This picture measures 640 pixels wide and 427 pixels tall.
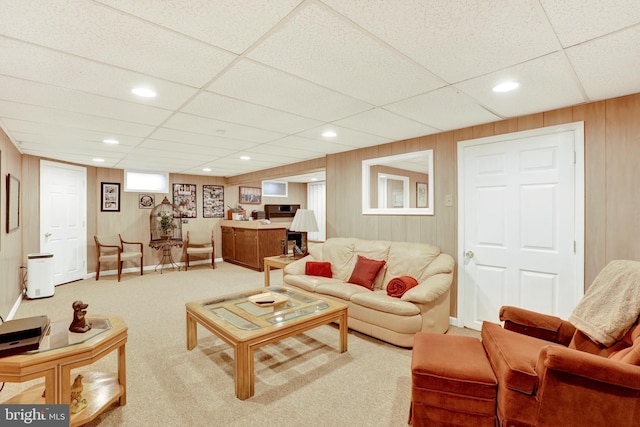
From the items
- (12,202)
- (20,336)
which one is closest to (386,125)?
(20,336)

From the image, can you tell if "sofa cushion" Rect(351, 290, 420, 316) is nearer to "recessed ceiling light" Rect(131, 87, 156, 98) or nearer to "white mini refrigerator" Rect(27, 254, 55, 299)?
"recessed ceiling light" Rect(131, 87, 156, 98)

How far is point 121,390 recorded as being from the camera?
2.02m

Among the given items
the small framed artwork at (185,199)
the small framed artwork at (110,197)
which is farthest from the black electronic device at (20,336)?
the small framed artwork at (185,199)

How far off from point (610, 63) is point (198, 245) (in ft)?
24.4

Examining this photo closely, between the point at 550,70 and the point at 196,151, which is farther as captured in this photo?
the point at 196,151

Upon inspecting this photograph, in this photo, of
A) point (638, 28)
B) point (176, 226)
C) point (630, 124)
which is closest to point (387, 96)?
point (638, 28)

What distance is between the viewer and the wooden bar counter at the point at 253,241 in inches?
A: 261

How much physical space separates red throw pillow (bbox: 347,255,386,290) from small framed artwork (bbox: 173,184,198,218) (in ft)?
17.1

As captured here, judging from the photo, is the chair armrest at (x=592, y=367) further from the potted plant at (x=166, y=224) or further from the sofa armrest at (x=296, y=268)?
the potted plant at (x=166, y=224)

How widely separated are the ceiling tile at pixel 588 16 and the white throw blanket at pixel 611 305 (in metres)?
1.36

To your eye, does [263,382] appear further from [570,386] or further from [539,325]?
[539,325]

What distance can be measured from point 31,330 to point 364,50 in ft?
8.15

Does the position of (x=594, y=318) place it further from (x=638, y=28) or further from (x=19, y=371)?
(x=19, y=371)

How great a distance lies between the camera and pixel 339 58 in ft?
5.97
